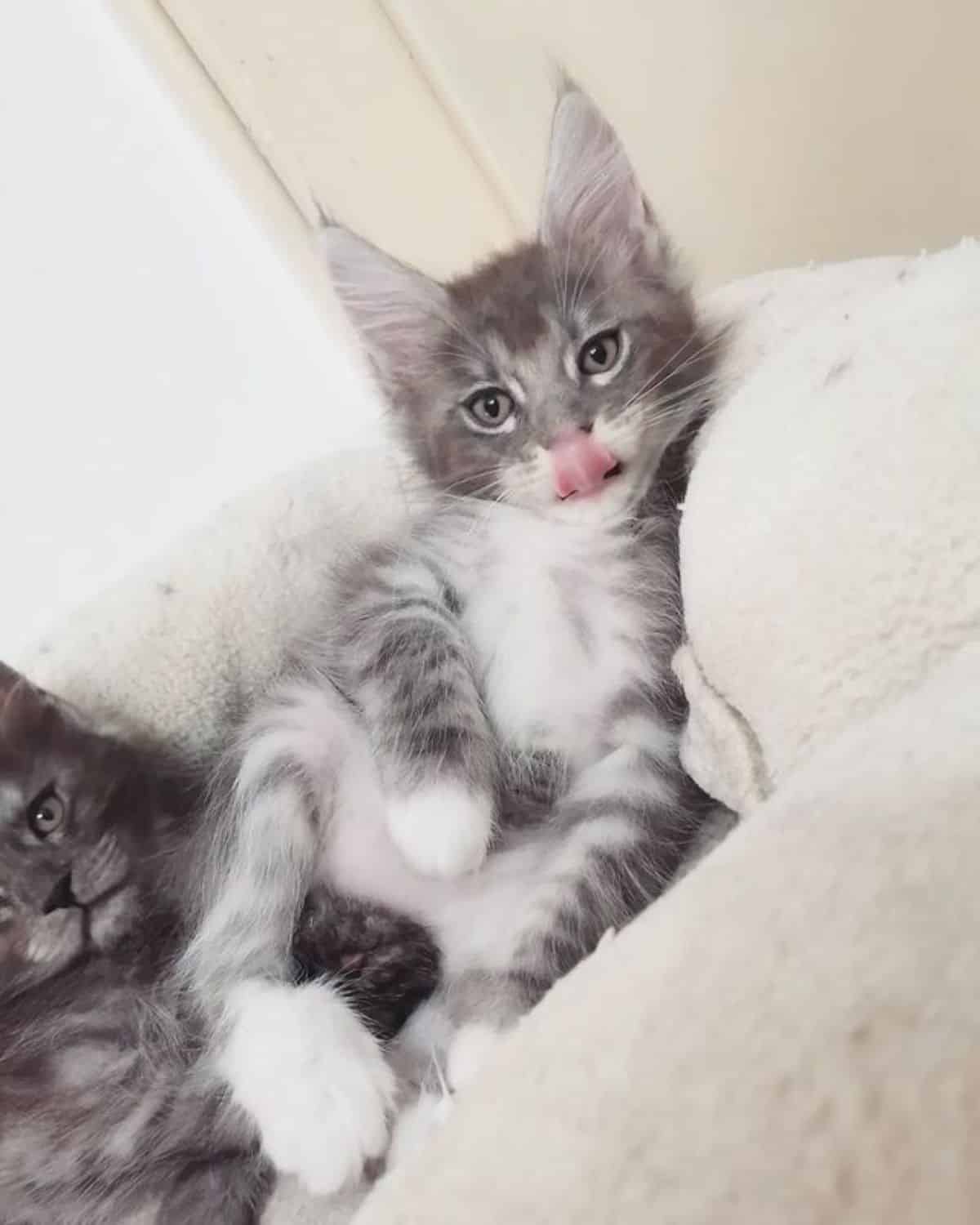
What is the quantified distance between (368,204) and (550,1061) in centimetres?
162

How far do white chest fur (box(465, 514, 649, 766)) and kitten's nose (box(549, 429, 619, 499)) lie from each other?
79mm

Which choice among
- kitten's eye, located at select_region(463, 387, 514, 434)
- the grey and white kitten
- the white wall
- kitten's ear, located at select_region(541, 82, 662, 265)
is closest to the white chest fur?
the grey and white kitten

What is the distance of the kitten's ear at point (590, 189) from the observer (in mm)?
1320

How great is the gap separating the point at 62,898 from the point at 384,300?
2.58 ft

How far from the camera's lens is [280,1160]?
3.16 ft


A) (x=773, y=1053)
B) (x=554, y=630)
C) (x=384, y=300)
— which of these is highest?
(x=384, y=300)

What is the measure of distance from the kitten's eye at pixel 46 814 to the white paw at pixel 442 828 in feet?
1.37

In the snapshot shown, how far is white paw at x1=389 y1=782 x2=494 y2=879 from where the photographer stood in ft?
3.60

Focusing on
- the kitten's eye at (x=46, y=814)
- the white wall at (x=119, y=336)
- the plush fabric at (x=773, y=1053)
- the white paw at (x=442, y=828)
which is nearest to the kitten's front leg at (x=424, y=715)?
the white paw at (x=442, y=828)

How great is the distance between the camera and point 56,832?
1.28 meters

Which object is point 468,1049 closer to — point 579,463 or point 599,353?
point 579,463

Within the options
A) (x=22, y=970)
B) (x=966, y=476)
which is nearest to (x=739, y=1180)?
(x=966, y=476)

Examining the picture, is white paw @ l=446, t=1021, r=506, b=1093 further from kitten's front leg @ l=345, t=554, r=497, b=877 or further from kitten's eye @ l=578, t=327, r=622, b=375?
kitten's eye @ l=578, t=327, r=622, b=375

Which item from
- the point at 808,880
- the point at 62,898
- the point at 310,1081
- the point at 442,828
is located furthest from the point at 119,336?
the point at 808,880
